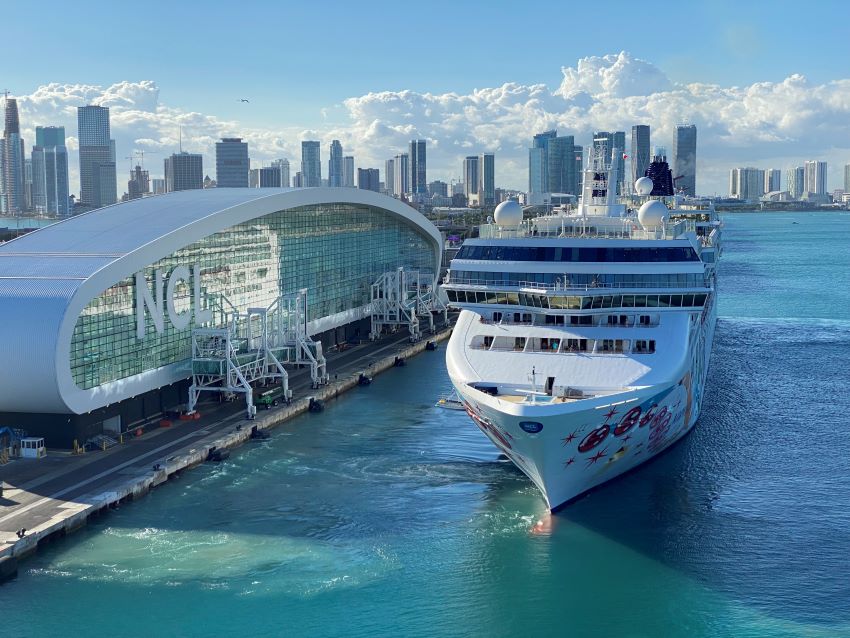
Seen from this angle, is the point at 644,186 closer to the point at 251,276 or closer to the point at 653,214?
the point at 251,276

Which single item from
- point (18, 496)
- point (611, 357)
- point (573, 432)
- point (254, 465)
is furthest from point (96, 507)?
point (611, 357)

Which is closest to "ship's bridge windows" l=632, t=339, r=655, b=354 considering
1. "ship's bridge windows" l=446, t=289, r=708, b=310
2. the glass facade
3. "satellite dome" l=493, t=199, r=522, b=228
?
"ship's bridge windows" l=446, t=289, r=708, b=310

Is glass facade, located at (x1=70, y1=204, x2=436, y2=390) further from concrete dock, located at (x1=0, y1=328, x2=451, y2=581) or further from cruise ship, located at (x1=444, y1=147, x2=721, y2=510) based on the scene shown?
cruise ship, located at (x1=444, y1=147, x2=721, y2=510)

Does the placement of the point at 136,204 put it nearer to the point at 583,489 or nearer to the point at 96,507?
the point at 96,507

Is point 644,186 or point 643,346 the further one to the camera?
point 644,186

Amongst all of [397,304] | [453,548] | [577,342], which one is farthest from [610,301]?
[397,304]

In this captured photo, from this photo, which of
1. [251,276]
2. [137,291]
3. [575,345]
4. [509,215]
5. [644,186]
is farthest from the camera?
[644,186]
